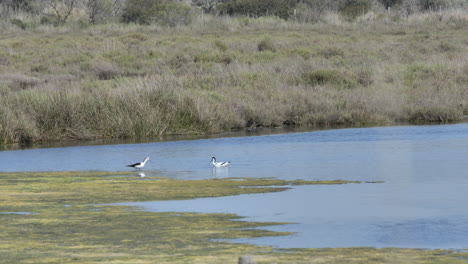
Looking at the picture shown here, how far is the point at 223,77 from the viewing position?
3178cm

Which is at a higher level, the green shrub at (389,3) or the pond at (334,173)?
the green shrub at (389,3)

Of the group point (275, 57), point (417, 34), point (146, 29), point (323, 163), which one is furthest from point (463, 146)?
point (146, 29)

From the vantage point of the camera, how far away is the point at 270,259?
1004 centimetres

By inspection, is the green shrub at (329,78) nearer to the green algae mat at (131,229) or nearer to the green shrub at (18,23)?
the green algae mat at (131,229)

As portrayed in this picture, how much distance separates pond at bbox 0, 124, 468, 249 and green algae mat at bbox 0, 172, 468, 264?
0.46m

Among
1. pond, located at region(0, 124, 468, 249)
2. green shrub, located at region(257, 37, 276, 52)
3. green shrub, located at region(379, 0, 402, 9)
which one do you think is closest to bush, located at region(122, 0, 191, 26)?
green shrub, located at region(257, 37, 276, 52)

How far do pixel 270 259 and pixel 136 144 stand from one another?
13.2m

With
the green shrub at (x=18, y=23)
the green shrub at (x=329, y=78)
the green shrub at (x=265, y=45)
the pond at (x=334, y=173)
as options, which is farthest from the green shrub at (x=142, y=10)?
the pond at (x=334, y=173)

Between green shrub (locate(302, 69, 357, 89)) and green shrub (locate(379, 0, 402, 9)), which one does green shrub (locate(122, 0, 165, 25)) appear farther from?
green shrub (locate(302, 69, 357, 89))

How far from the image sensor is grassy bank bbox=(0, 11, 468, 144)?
24.6 metres

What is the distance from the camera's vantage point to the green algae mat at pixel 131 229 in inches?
401

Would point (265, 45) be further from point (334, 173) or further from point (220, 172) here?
point (334, 173)

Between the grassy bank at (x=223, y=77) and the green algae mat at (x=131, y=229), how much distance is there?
7752 millimetres

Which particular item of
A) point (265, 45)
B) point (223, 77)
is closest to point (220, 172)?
point (223, 77)
